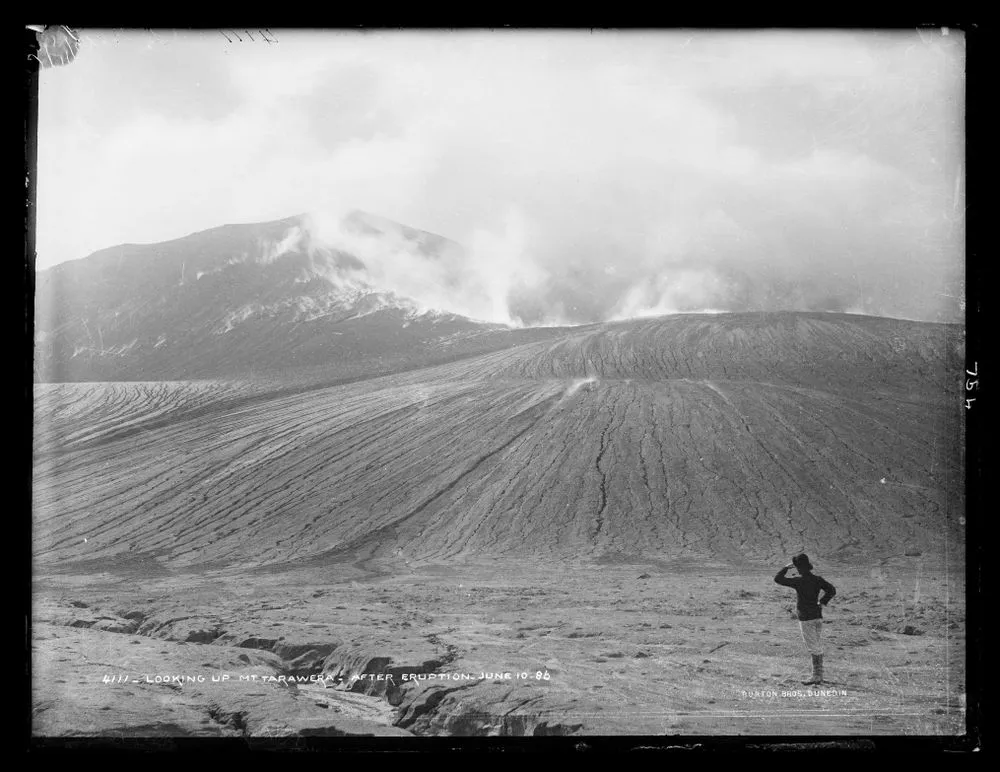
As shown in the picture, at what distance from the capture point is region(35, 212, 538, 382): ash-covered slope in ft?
11.6

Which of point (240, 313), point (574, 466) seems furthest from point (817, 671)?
point (240, 313)

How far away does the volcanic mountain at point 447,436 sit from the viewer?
11.5 feet

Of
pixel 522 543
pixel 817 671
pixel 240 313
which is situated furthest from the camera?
pixel 240 313

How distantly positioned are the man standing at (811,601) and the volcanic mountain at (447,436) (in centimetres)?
12

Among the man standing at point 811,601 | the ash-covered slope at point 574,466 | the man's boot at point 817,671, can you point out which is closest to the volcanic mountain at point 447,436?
the ash-covered slope at point 574,466

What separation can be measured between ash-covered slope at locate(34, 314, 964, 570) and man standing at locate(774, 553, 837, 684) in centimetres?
12

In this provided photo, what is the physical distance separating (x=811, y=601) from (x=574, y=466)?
1.24m

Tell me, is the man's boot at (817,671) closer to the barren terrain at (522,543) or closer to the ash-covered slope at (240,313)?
the barren terrain at (522,543)

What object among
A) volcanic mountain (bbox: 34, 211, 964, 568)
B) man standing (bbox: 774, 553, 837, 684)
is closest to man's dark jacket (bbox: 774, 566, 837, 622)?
man standing (bbox: 774, 553, 837, 684)

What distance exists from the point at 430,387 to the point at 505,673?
1.44m

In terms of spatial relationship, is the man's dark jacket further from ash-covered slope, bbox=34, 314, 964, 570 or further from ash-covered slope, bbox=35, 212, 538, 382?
ash-covered slope, bbox=35, 212, 538, 382

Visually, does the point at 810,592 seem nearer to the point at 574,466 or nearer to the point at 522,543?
the point at 574,466

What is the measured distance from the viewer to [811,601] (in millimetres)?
3359

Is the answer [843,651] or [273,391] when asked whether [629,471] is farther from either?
[273,391]
